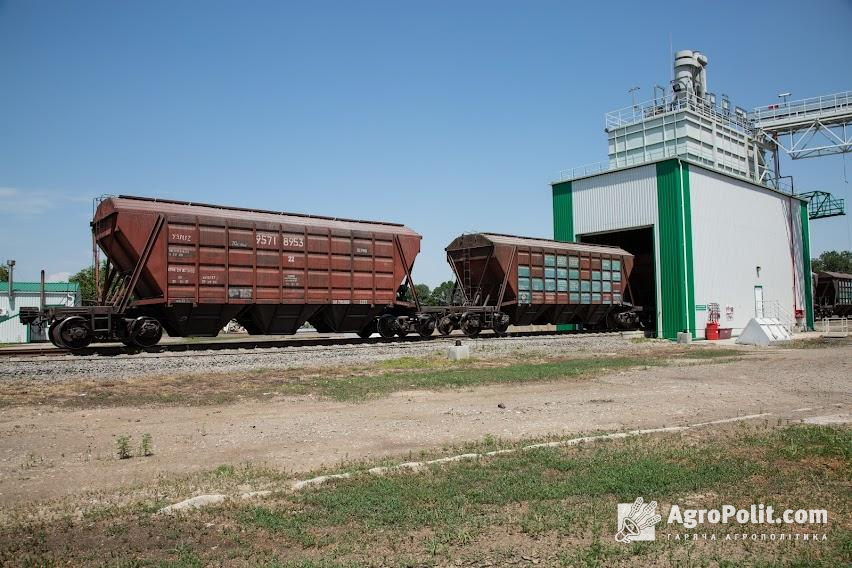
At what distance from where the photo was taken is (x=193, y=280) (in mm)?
18969

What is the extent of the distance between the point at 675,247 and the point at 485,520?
29.6 m

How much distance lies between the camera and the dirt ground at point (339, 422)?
7.20 metres

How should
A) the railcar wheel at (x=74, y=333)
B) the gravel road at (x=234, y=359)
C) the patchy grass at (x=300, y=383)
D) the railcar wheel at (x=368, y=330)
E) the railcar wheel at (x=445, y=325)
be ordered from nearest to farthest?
1. the patchy grass at (x=300, y=383)
2. the gravel road at (x=234, y=359)
3. the railcar wheel at (x=74, y=333)
4. the railcar wheel at (x=368, y=330)
5. the railcar wheel at (x=445, y=325)

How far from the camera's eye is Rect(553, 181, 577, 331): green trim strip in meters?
37.1

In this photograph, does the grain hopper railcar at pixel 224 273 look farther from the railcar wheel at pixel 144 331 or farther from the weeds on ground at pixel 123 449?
the weeds on ground at pixel 123 449

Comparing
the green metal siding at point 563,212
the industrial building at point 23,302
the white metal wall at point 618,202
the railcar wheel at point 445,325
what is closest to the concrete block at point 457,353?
the railcar wheel at point 445,325

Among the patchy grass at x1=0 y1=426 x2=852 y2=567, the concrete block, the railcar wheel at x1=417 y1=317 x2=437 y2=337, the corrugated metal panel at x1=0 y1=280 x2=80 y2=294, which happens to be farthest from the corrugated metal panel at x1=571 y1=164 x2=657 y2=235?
the corrugated metal panel at x1=0 y1=280 x2=80 y2=294

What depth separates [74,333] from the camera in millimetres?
17562

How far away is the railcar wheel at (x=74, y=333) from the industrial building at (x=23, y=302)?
52.5ft

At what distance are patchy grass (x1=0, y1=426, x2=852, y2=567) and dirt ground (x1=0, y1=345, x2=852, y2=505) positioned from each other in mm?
1009

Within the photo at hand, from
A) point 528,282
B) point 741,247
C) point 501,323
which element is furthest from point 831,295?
point 501,323

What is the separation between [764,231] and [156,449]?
→ 132 feet

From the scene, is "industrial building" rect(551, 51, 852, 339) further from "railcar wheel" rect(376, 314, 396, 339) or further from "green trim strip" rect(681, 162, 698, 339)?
"railcar wheel" rect(376, 314, 396, 339)

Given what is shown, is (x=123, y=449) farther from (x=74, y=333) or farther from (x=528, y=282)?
(x=528, y=282)
